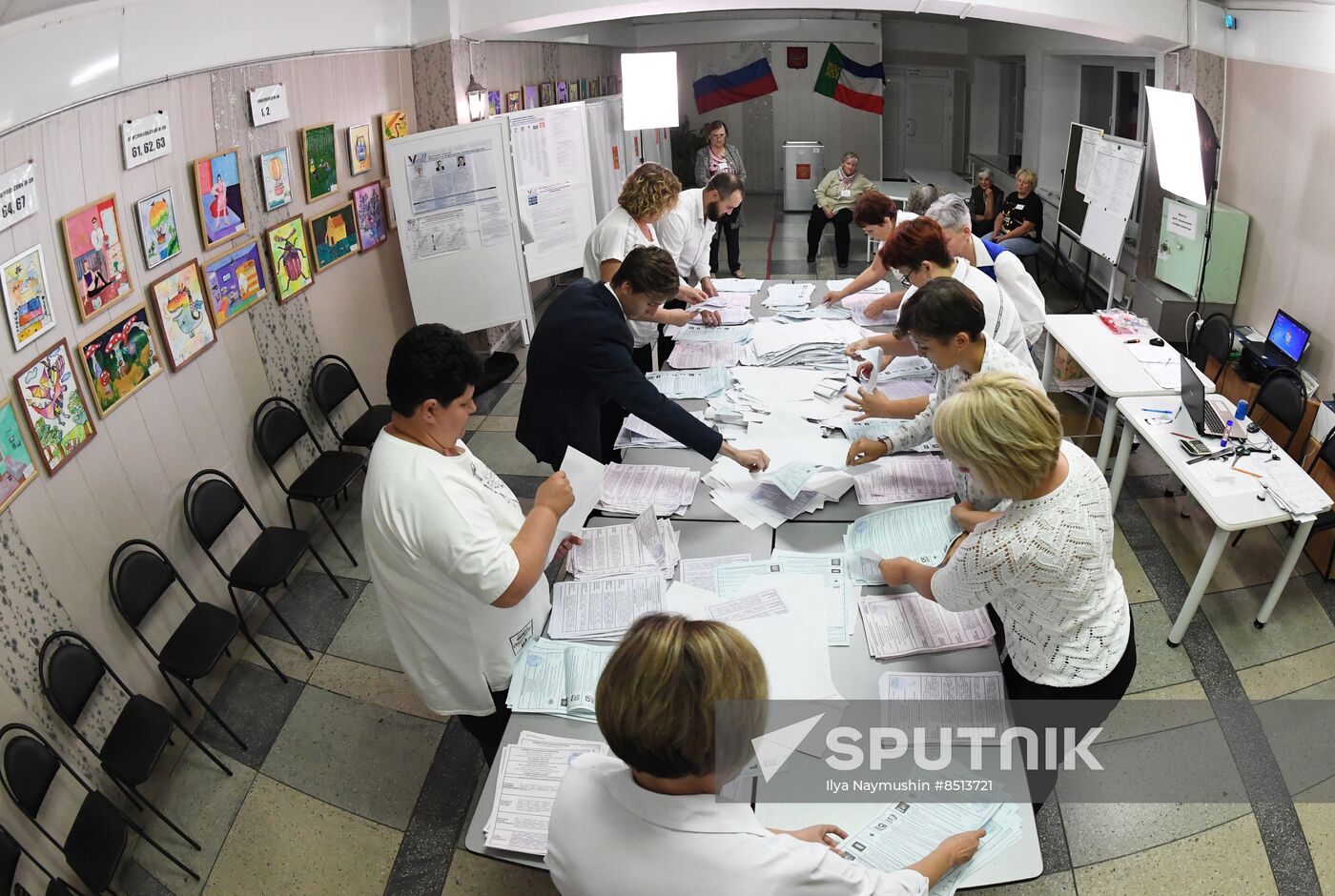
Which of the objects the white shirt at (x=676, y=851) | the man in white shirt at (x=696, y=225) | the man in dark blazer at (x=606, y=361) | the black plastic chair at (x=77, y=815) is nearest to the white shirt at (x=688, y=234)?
the man in white shirt at (x=696, y=225)

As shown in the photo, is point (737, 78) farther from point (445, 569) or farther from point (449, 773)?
point (445, 569)

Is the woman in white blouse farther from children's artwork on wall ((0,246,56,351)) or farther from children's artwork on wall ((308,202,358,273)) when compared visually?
children's artwork on wall ((308,202,358,273))

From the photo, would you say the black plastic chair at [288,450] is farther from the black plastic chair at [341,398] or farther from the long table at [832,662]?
the long table at [832,662]

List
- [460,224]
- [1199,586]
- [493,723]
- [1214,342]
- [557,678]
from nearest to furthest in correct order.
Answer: [557,678] → [493,723] → [1199,586] → [1214,342] → [460,224]

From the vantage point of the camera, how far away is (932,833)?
186 centimetres

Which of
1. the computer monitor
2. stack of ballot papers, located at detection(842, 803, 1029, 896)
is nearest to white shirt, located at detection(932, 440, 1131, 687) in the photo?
stack of ballot papers, located at detection(842, 803, 1029, 896)

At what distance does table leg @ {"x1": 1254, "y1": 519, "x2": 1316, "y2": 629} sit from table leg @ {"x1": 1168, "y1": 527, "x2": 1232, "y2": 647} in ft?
0.82

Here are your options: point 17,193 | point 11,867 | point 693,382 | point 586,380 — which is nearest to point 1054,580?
point 586,380

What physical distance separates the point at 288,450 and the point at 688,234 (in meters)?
2.45

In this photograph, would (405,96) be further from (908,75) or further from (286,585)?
(908,75)

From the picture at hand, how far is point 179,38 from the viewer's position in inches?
146

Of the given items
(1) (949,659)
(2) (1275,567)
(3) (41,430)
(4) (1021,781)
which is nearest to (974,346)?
(1) (949,659)

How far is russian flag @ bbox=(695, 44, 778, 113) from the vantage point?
40.1 feet

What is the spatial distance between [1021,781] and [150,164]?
3.83 m
